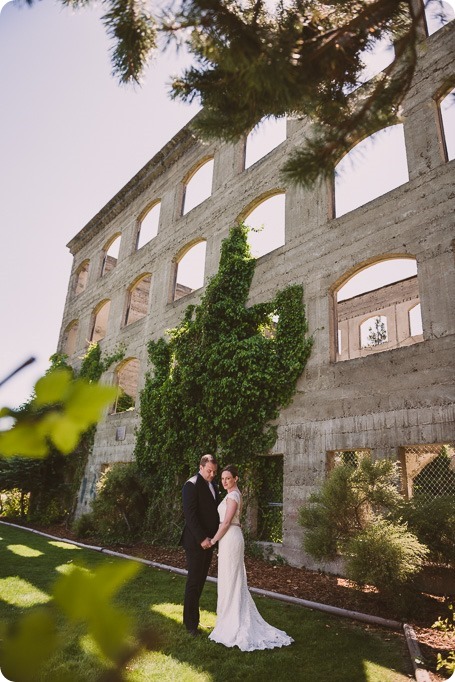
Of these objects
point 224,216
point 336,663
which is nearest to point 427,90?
point 224,216

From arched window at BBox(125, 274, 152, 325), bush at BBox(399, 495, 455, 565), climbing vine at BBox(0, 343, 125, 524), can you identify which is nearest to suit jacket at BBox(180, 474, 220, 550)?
bush at BBox(399, 495, 455, 565)

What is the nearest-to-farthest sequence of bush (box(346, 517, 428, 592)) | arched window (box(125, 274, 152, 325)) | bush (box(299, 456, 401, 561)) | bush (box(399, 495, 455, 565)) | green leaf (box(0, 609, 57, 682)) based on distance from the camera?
green leaf (box(0, 609, 57, 682))
bush (box(346, 517, 428, 592))
bush (box(399, 495, 455, 565))
bush (box(299, 456, 401, 561))
arched window (box(125, 274, 152, 325))

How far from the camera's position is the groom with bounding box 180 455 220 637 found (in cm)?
524

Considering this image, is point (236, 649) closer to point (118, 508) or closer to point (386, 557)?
point (386, 557)

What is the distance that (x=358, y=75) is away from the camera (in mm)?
4094

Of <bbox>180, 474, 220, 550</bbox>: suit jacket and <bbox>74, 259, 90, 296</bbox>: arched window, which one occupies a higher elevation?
<bbox>74, 259, 90, 296</bbox>: arched window

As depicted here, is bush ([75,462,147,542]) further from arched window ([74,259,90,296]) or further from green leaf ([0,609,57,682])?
arched window ([74,259,90,296])

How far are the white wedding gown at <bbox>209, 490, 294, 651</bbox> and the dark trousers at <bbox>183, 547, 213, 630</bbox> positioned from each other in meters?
0.24

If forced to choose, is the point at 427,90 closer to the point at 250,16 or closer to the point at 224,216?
the point at 224,216

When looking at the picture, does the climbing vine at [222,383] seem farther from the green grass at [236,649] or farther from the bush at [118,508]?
the green grass at [236,649]

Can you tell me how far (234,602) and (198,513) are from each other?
111 cm

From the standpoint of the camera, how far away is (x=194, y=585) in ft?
17.4

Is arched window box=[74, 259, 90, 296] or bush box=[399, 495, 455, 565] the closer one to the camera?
bush box=[399, 495, 455, 565]

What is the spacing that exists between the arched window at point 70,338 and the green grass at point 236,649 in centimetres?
1746
